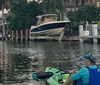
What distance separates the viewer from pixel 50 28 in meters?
74.6

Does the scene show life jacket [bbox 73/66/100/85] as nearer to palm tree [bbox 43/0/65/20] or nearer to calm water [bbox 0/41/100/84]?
calm water [bbox 0/41/100/84]

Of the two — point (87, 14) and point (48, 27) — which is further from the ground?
point (87, 14)

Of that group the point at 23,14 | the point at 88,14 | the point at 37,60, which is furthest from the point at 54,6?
the point at 37,60

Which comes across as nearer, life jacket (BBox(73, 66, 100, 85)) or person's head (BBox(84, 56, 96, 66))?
life jacket (BBox(73, 66, 100, 85))

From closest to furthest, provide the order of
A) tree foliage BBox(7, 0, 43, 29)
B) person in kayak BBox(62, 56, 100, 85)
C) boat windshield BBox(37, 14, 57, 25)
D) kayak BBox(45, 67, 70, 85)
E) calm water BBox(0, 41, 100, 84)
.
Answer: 1. person in kayak BBox(62, 56, 100, 85)
2. kayak BBox(45, 67, 70, 85)
3. calm water BBox(0, 41, 100, 84)
4. boat windshield BBox(37, 14, 57, 25)
5. tree foliage BBox(7, 0, 43, 29)

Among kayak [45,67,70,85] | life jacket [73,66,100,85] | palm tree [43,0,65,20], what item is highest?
palm tree [43,0,65,20]

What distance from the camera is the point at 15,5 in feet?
296

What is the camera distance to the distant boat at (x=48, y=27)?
7368 cm

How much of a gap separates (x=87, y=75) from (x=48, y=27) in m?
64.6

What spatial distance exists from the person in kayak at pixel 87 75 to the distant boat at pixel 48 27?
206ft

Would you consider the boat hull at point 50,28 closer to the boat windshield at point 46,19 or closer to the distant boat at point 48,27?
the distant boat at point 48,27

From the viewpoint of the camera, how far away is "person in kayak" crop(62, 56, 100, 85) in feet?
33.3

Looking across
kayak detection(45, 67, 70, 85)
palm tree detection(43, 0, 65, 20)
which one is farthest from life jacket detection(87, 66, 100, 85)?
palm tree detection(43, 0, 65, 20)

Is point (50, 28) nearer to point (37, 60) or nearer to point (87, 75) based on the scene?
point (37, 60)
